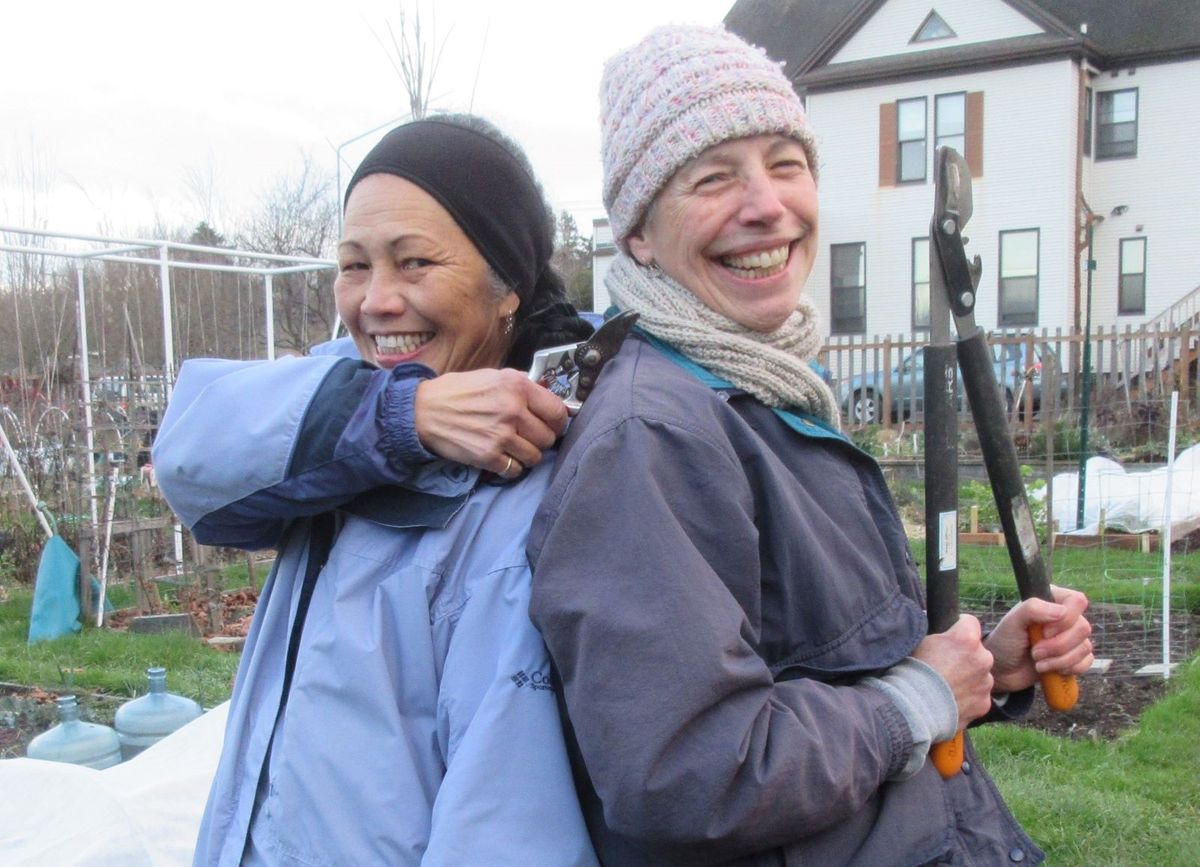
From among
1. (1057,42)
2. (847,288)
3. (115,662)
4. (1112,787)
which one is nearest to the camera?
(1112,787)

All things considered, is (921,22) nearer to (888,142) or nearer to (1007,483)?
(888,142)

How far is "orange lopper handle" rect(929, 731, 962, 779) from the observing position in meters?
1.68

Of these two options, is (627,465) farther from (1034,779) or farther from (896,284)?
(896,284)

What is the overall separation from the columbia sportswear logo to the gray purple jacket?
0.26ft

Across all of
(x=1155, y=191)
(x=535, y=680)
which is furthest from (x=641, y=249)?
(x=1155, y=191)

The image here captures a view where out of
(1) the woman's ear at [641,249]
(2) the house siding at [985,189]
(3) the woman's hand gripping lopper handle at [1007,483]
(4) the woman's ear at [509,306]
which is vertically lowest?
(3) the woman's hand gripping lopper handle at [1007,483]

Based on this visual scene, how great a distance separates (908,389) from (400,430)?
17.1 meters

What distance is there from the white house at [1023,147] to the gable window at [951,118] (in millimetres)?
27

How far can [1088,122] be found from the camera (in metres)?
22.9

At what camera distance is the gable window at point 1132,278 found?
22.4 m

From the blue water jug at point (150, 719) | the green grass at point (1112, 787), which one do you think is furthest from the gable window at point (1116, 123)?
the blue water jug at point (150, 719)

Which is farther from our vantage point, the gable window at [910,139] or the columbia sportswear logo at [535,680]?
the gable window at [910,139]

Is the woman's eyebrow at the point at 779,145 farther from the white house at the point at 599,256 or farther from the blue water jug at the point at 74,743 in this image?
the white house at the point at 599,256

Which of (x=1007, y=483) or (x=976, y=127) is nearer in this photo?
(x=1007, y=483)
